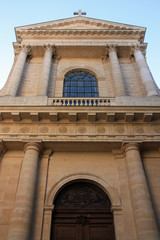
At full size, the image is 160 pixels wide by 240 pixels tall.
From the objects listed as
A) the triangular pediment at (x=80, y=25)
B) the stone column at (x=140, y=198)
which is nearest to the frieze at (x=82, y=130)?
the stone column at (x=140, y=198)

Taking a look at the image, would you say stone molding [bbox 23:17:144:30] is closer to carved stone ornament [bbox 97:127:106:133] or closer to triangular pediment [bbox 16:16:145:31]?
triangular pediment [bbox 16:16:145:31]

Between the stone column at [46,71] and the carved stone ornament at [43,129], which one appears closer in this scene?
the carved stone ornament at [43,129]

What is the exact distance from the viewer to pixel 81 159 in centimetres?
1015

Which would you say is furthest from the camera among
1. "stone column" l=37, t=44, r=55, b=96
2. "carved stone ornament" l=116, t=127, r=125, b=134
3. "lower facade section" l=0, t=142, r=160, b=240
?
"stone column" l=37, t=44, r=55, b=96

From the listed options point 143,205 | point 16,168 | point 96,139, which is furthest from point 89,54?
point 143,205

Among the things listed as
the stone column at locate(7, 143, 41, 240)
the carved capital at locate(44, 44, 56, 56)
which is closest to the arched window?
the carved capital at locate(44, 44, 56, 56)

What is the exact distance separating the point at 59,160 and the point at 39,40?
10133 mm

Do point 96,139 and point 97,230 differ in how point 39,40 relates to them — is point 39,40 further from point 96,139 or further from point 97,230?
point 97,230

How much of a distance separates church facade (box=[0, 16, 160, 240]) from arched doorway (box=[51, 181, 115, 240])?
36mm

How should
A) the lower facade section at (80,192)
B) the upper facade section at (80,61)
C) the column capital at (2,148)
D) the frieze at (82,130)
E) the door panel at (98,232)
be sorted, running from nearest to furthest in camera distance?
the lower facade section at (80,192), the door panel at (98,232), the column capital at (2,148), the frieze at (82,130), the upper facade section at (80,61)

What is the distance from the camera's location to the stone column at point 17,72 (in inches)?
489

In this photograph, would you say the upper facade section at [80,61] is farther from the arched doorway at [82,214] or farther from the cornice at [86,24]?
→ the arched doorway at [82,214]

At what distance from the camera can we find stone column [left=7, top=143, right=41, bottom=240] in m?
7.32

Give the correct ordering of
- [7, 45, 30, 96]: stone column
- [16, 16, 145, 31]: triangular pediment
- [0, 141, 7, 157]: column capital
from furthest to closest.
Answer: [16, 16, 145, 31]: triangular pediment < [7, 45, 30, 96]: stone column < [0, 141, 7, 157]: column capital
